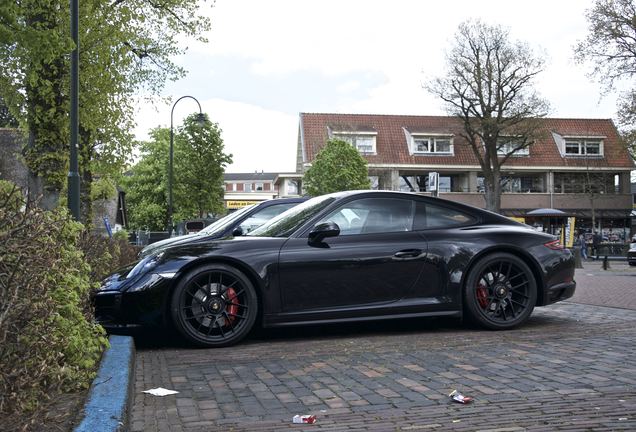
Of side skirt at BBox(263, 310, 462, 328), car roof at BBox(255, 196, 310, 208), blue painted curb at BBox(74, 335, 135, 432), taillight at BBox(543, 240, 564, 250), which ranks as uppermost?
car roof at BBox(255, 196, 310, 208)

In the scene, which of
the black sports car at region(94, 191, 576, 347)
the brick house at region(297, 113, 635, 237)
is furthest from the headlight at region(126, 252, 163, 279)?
the brick house at region(297, 113, 635, 237)

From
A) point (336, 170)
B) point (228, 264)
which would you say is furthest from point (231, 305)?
point (336, 170)

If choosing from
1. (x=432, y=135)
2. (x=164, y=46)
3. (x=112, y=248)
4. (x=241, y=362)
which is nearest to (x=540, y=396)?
(x=241, y=362)

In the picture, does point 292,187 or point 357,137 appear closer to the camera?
point 357,137

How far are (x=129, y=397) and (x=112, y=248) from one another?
7735mm

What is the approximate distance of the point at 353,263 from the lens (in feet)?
20.4

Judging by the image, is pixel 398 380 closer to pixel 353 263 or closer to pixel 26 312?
pixel 353 263

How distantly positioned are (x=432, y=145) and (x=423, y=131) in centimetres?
149

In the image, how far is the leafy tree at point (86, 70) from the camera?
517 inches

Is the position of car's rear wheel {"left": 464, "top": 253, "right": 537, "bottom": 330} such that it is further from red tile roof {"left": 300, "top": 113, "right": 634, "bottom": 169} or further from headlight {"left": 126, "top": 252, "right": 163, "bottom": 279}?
red tile roof {"left": 300, "top": 113, "right": 634, "bottom": 169}

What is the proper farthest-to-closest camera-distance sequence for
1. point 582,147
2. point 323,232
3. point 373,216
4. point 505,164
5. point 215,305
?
point 582,147 → point 505,164 → point 373,216 → point 323,232 → point 215,305

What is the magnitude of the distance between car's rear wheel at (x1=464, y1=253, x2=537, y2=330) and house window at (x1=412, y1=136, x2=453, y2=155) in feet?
171

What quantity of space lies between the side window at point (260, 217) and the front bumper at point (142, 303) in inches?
121

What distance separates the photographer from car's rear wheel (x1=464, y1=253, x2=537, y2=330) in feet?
21.5
